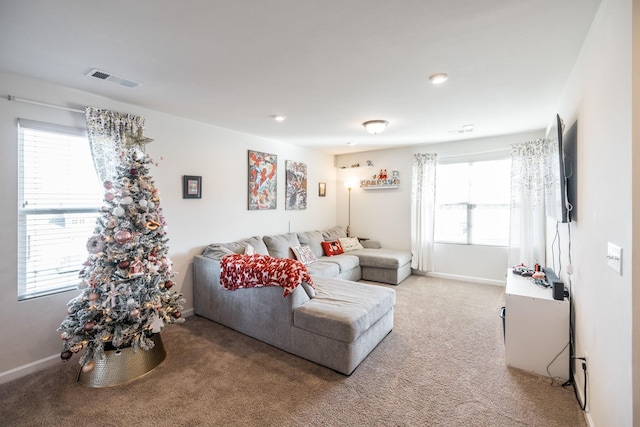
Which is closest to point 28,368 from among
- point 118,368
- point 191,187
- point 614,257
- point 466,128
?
point 118,368

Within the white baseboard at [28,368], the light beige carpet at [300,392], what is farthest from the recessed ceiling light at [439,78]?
the white baseboard at [28,368]

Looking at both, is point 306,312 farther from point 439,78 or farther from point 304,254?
point 439,78

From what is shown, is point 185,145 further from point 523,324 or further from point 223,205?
point 523,324

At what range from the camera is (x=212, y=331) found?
120 inches

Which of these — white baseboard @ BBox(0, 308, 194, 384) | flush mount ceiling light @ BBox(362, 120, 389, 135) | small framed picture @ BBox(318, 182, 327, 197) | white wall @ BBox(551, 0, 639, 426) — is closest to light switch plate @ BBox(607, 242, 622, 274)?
white wall @ BBox(551, 0, 639, 426)

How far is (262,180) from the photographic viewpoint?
448 centimetres

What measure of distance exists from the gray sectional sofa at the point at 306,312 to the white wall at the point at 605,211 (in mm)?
1446

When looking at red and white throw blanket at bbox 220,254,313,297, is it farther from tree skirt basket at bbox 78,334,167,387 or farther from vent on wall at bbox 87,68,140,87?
vent on wall at bbox 87,68,140,87

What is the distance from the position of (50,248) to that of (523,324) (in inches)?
164

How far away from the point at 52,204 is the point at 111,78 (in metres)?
1.25

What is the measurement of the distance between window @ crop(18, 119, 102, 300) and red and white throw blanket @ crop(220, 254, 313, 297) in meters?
1.37

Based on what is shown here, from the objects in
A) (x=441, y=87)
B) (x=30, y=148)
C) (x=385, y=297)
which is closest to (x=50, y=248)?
(x=30, y=148)

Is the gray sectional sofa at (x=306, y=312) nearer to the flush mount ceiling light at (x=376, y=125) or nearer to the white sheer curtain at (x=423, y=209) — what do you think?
Answer: the flush mount ceiling light at (x=376, y=125)

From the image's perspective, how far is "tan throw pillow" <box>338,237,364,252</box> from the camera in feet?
17.3
